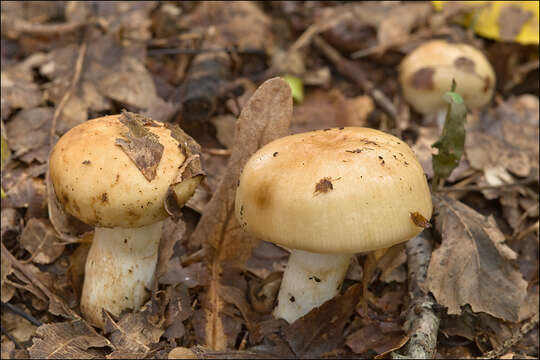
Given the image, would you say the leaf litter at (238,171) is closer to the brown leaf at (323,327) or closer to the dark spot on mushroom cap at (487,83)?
the brown leaf at (323,327)

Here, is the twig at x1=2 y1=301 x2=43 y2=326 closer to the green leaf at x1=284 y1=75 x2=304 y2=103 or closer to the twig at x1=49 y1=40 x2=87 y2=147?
the twig at x1=49 y1=40 x2=87 y2=147

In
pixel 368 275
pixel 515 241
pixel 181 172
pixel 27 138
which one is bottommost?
pixel 515 241

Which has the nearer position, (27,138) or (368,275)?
(368,275)

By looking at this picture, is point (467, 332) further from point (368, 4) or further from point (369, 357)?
point (368, 4)

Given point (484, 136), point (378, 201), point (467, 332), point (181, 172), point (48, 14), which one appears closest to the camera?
point (378, 201)

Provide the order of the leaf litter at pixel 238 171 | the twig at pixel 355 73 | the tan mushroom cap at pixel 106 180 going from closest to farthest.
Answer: the tan mushroom cap at pixel 106 180 → the leaf litter at pixel 238 171 → the twig at pixel 355 73

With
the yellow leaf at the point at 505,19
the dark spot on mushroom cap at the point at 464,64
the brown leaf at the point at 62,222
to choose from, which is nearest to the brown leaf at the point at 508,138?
the dark spot on mushroom cap at the point at 464,64

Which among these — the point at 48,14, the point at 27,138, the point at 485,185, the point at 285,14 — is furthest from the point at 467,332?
the point at 48,14
